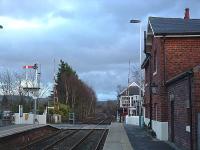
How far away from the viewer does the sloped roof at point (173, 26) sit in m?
27.5

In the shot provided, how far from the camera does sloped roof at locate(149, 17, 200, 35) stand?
27523 mm

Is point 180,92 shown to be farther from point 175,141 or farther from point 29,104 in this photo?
point 29,104

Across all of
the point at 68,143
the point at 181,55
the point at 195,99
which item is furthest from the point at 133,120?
the point at 195,99

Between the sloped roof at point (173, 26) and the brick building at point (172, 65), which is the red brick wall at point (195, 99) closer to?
the brick building at point (172, 65)

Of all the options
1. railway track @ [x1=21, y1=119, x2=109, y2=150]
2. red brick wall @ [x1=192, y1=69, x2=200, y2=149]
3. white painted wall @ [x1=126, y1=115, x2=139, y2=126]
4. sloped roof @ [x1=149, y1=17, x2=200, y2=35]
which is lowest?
railway track @ [x1=21, y1=119, x2=109, y2=150]

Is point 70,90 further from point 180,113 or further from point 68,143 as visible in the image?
point 180,113

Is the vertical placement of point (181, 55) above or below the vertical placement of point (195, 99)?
above

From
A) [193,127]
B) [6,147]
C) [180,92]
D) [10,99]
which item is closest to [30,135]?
→ [6,147]

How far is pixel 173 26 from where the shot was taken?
96.1 ft

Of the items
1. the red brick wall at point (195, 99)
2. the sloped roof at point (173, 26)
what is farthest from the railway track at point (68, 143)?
the red brick wall at point (195, 99)

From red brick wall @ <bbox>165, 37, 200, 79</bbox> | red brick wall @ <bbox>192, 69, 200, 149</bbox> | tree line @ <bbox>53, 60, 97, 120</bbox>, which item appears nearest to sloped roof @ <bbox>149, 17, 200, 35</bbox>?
red brick wall @ <bbox>165, 37, 200, 79</bbox>

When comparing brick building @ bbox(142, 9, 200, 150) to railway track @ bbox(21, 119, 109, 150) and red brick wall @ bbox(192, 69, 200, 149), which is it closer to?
red brick wall @ bbox(192, 69, 200, 149)

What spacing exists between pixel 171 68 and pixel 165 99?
171cm

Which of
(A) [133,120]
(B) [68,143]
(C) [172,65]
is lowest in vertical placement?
(B) [68,143]
